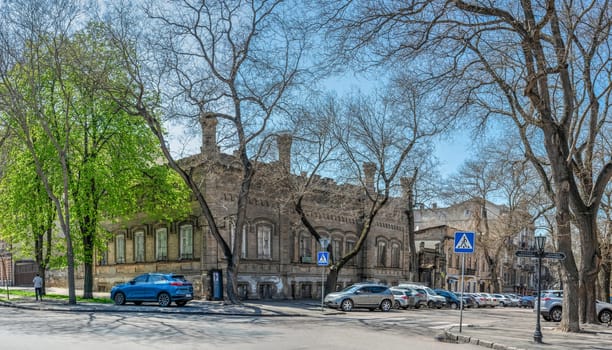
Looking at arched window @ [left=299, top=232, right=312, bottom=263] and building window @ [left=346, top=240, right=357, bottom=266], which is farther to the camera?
building window @ [left=346, top=240, right=357, bottom=266]

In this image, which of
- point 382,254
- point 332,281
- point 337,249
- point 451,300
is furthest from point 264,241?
point 451,300

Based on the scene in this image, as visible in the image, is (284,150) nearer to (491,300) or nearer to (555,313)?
(555,313)

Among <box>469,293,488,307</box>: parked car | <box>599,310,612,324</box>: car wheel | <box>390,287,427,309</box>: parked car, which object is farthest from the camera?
<box>469,293,488,307</box>: parked car

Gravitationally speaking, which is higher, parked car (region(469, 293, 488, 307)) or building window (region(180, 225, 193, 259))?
building window (region(180, 225, 193, 259))

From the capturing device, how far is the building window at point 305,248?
3959 cm

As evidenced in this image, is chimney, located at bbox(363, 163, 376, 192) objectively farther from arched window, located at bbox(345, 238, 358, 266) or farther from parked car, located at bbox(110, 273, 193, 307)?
parked car, located at bbox(110, 273, 193, 307)

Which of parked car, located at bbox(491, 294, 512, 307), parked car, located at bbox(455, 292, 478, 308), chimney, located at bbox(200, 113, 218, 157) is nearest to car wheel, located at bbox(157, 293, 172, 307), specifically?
chimney, located at bbox(200, 113, 218, 157)

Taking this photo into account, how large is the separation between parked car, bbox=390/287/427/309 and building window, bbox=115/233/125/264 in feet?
60.4

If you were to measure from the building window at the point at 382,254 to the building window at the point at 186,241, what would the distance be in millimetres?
17745

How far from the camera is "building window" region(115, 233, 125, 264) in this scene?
4025cm

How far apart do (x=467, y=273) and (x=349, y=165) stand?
4315 cm

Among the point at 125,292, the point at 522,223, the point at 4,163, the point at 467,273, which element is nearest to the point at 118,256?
the point at 4,163

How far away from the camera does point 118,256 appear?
134ft

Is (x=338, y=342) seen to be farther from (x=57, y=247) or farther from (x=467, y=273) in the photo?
(x=467, y=273)
